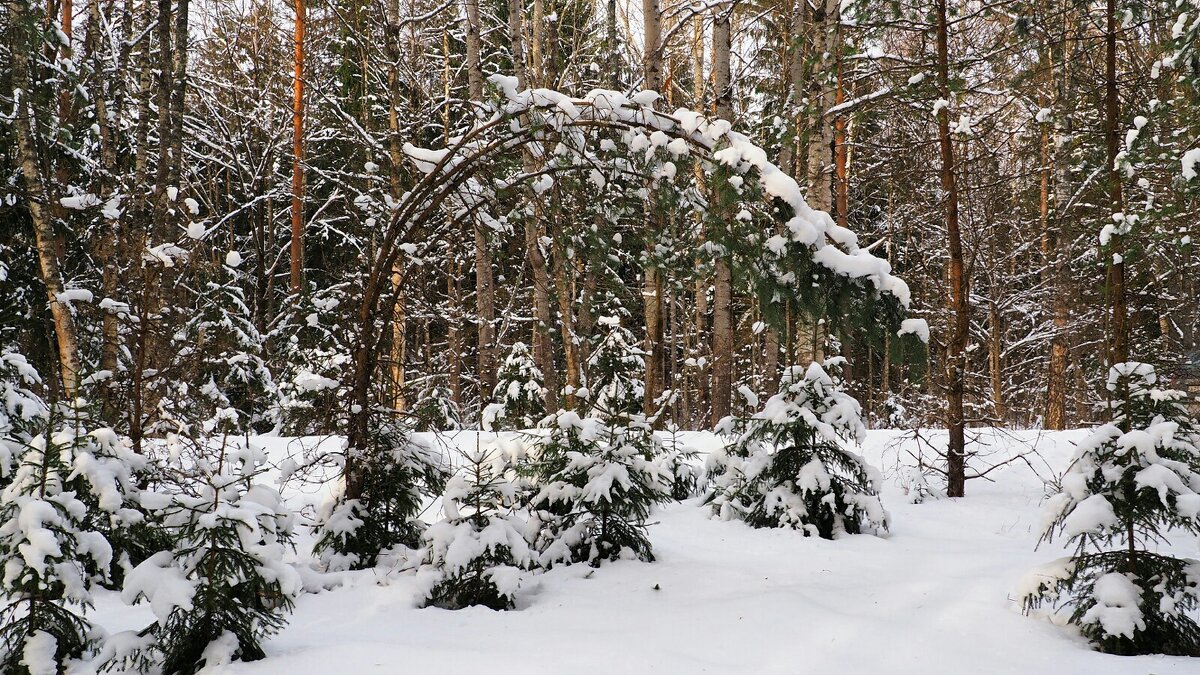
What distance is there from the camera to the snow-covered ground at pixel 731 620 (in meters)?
3.46

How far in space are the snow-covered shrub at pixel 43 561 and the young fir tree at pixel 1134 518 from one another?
4.60m

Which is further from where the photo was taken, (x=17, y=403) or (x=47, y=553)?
(x=17, y=403)

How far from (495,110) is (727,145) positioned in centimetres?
152

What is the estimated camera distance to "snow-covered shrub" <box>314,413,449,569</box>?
5.03 meters

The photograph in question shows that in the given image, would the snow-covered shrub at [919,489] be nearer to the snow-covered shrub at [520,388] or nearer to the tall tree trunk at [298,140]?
the snow-covered shrub at [520,388]

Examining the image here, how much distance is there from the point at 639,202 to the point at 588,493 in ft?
7.10

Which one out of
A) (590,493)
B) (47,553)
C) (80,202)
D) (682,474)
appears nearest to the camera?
(47,553)

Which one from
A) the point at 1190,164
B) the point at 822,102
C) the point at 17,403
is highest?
the point at 822,102

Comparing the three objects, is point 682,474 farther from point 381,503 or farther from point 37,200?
point 37,200

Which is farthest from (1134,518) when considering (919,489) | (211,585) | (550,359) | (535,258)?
(550,359)

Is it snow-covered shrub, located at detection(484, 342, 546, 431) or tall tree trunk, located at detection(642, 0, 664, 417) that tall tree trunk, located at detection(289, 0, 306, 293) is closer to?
snow-covered shrub, located at detection(484, 342, 546, 431)

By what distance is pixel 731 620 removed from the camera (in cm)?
407

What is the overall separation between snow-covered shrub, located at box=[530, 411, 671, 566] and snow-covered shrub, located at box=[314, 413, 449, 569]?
2.68ft

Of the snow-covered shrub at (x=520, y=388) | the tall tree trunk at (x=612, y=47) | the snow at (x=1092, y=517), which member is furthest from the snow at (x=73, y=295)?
the snow-covered shrub at (x=520, y=388)
